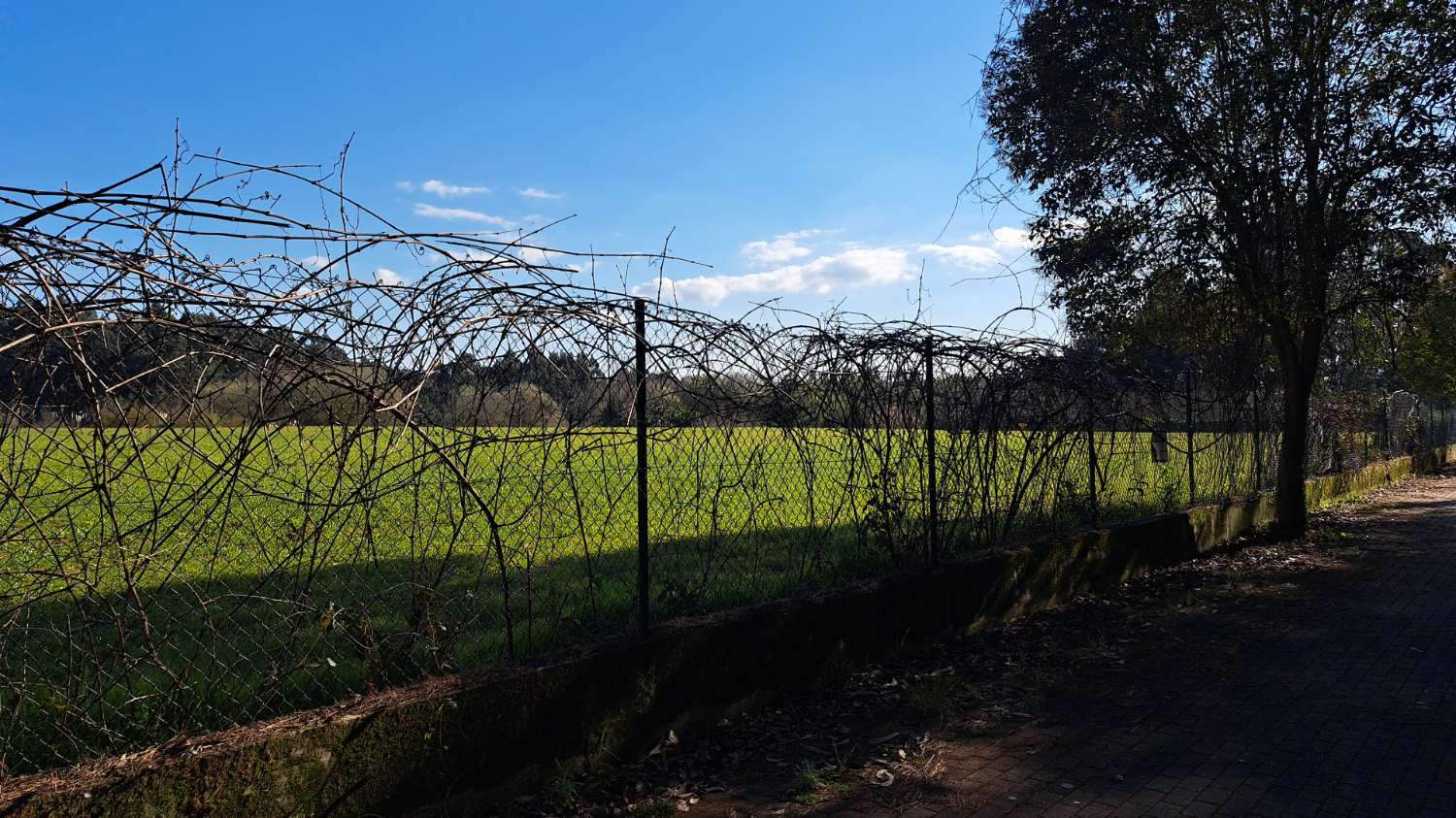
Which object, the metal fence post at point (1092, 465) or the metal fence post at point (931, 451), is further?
the metal fence post at point (1092, 465)

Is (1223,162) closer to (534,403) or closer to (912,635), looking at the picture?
(912,635)

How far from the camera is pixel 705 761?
441 centimetres

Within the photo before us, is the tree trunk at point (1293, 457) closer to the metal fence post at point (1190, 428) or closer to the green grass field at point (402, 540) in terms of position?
the metal fence post at point (1190, 428)

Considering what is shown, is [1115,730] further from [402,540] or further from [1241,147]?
[1241,147]

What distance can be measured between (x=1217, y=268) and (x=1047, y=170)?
211 cm

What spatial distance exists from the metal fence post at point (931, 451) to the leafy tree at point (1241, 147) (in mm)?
4669

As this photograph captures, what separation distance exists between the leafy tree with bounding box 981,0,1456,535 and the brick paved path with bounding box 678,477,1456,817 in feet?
12.0

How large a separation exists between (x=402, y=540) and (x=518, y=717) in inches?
65.7

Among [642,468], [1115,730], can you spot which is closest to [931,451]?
[1115,730]

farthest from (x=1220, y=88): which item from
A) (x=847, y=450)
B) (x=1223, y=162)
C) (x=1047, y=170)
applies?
(x=847, y=450)

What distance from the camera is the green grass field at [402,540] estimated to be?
10.7 feet

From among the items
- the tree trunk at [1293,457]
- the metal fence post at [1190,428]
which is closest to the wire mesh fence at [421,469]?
the metal fence post at [1190,428]

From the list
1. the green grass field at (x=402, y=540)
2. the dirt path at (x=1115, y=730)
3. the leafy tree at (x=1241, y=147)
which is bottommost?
the dirt path at (x=1115, y=730)

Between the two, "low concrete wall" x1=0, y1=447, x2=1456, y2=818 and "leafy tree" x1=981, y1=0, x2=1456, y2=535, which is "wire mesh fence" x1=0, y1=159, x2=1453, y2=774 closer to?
"low concrete wall" x1=0, y1=447, x2=1456, y2=818
